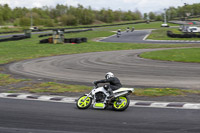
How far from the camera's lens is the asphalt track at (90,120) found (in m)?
7.41

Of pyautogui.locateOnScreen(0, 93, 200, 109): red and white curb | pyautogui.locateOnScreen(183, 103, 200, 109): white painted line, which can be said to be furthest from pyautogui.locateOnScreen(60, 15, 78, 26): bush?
pyautogui.locateOnScreen(183, 103, 200, 109): white painted line

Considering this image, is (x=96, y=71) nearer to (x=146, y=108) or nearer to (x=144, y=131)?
(x=146, y=108)

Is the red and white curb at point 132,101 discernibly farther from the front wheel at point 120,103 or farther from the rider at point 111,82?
the rider at point 111,82

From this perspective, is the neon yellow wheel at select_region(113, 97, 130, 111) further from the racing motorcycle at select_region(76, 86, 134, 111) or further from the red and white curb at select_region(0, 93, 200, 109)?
the red and white curb at select_region(0, 93, 200, 109)

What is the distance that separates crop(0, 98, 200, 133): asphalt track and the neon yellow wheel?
16cm

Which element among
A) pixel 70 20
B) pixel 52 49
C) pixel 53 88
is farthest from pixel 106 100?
pixel 70 20

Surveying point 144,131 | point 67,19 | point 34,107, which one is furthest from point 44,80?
point 67,19

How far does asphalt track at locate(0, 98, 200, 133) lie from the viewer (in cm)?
741

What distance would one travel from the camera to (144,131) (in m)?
7.18

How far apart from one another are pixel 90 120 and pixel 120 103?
1.50 meters

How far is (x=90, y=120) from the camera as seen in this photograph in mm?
8281

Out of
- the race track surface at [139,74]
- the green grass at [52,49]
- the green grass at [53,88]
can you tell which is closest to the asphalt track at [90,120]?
the green grass at [53,88]

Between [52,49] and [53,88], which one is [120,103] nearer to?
[53,88]

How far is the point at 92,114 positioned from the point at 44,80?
300 inches
